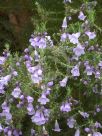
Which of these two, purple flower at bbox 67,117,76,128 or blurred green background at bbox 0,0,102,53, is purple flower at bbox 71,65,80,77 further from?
blurred green background at bbox 0,0,102,53

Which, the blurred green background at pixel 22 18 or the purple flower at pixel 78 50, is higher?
the blurred green background at pixel 22 18

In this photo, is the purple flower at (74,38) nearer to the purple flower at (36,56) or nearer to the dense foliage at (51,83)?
the dense foliage at (51,83)

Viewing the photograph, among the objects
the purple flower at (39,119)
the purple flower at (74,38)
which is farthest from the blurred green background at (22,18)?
the purple flower at (39,119)

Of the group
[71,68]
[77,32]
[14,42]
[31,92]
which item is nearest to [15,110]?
[31,92]

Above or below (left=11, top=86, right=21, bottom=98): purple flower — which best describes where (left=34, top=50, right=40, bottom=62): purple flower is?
above

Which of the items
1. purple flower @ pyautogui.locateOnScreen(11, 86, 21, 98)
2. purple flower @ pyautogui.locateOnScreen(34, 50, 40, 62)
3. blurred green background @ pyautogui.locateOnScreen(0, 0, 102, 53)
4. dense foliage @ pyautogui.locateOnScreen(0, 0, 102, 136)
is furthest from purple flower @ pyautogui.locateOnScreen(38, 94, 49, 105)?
blurred green background @ pyautogui.locateOnScreen(0, 0, 102, 53)

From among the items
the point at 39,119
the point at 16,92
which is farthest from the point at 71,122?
the point at 16,92

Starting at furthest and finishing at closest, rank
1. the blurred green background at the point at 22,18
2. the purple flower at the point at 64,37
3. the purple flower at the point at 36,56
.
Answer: the blurred green background at the point at 22,18 < the purple flower at the point at 64,37 < the purple flower at the point at 36,56
